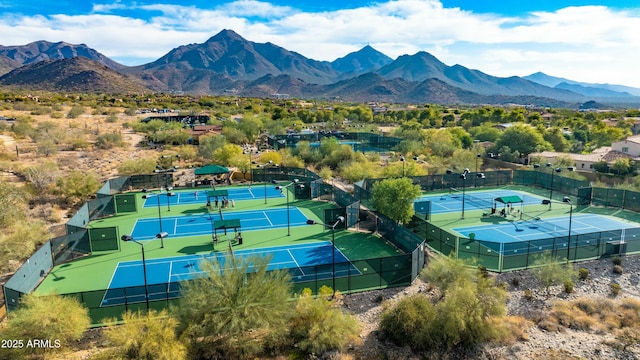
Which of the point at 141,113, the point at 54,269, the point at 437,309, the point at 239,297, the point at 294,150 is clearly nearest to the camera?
the point at 239,297

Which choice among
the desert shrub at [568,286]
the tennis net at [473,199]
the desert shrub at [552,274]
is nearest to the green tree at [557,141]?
the tennis net at [473,199]

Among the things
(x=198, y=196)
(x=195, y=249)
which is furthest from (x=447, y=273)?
(x=198, y=196)

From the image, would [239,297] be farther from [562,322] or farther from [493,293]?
[562,322]

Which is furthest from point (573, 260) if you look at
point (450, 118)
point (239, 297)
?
point (450, 118)

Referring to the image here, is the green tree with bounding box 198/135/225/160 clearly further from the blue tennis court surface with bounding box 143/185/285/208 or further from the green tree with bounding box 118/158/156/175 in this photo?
the blue tennis court surface with bounding box 143/185/285/208

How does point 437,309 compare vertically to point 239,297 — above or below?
below

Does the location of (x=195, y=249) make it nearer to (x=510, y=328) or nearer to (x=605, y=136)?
(x=510, y=328)
